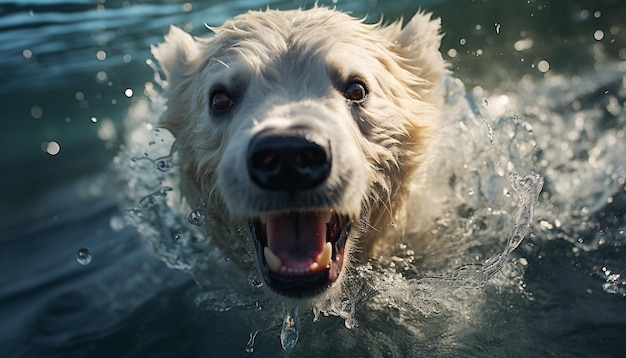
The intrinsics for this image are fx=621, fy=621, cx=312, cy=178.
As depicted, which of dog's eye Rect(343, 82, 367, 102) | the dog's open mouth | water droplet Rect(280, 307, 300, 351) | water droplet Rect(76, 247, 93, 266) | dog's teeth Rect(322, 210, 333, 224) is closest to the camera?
the dog's open mouth

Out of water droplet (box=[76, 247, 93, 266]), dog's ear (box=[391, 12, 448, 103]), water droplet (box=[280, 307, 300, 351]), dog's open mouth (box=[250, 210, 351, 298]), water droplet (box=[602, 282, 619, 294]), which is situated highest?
dog's ear (box=[391, 12, 448, 103])

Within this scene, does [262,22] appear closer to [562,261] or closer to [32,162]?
[562,261]

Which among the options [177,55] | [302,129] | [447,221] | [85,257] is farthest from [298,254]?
[85,257]

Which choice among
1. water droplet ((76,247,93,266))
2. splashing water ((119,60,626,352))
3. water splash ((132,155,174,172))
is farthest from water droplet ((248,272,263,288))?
water droplet ((76,247,93,266))

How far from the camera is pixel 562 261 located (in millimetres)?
4238

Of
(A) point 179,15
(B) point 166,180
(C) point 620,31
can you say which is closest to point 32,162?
(A) point 179,15

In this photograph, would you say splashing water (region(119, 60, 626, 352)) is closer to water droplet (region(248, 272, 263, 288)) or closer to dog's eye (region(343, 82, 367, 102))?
water droplet (region(248, 272, 263, 288))

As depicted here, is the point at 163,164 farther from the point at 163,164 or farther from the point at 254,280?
the point at 254,280

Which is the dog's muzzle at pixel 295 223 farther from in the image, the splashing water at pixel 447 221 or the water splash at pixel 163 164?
the water splash at pixel 163 164

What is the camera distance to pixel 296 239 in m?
3.09

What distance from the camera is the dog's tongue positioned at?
304cm

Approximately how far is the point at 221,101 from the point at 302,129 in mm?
1049

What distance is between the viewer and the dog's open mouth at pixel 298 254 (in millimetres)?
3025

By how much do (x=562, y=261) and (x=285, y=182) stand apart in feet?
7.77
